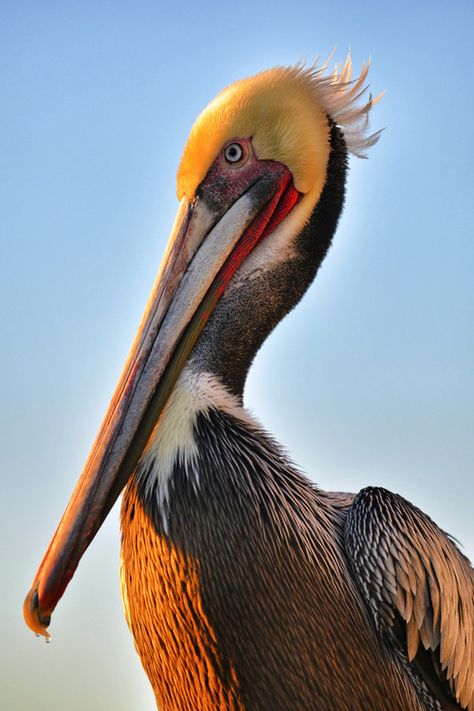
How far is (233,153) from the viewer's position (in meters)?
3.70

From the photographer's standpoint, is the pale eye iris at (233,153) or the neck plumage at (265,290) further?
the pale eye iris at (233,153)

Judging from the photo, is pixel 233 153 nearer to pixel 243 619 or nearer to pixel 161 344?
pixel 161 344

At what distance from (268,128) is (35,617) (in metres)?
2.22

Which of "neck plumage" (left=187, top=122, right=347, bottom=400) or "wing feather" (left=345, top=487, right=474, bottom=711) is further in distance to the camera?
"neck plumage" (left=187, top=122, right=347, bottom=400)

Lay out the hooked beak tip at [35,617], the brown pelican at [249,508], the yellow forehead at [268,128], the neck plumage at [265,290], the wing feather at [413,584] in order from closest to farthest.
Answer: the hooked beak tip at [35,617] < the brown pelican at [249,508] < the wing feather at [413,584] < the neck plumage at [265,290] < the yellow forehead at [268,128]

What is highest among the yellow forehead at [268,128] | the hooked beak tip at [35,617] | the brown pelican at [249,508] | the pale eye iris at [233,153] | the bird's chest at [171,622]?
the yellow forehead at [268,128]

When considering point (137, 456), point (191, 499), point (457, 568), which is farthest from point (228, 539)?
point (457, 568)

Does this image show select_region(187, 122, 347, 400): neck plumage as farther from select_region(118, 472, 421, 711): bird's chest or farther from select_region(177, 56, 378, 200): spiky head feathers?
select_region(118, 472, 421, 711): bird's chest

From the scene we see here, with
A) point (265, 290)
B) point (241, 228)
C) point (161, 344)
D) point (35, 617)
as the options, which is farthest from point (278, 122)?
point (35, 617)

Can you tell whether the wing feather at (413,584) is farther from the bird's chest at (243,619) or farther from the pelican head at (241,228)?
the pelican head at (241,228)

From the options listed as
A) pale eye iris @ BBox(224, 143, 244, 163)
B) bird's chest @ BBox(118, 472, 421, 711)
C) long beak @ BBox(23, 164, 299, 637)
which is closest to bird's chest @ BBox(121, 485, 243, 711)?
bird's chest @ BBox(118, 472, 421, 711)

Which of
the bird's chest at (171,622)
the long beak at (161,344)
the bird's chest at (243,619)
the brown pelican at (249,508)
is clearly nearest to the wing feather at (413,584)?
the brown pelican at (249,508)

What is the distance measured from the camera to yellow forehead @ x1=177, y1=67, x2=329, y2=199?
12.1 feet

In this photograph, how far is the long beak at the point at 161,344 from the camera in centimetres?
312
